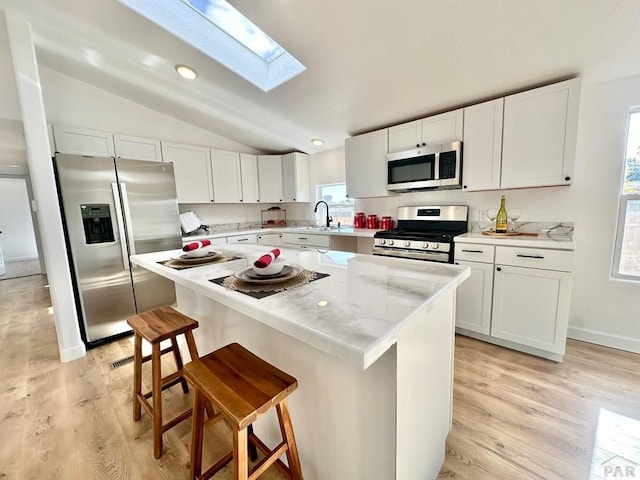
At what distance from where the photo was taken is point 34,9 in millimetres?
1981

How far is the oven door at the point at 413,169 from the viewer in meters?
2.65

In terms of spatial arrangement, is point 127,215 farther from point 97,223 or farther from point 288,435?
point 288,435

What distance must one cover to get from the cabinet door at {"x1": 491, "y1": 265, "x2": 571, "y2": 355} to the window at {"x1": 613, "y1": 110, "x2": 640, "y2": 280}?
2.37 ft

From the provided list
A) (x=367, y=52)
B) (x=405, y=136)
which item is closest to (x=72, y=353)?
(x=367, y=52)

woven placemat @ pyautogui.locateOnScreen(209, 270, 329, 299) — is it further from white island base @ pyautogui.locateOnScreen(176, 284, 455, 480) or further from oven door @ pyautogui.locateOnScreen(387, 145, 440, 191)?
oven door @ pyautogui.locateOnScreen(387, 145, 440, 191)

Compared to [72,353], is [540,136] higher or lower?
higher

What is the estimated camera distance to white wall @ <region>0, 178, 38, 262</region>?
20.5 feet

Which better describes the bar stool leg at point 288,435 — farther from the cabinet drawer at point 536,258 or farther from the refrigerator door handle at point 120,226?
the refrigerator door handle at point 120,226

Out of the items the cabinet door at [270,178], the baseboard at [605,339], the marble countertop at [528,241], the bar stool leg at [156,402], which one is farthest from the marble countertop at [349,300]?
the cabinet door at [270,178]

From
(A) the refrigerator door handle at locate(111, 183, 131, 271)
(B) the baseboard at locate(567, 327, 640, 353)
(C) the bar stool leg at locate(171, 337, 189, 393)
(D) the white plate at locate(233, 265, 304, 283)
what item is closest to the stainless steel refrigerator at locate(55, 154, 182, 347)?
(A) the refrigerator door handle at locate(111, 183, 131, 271)

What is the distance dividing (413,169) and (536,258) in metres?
1.38

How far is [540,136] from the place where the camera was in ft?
6.89

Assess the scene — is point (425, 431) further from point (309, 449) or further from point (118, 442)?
point (118, 442)

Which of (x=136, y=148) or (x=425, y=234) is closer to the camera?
(x=425, y=234)
